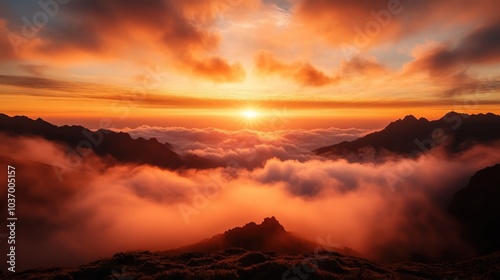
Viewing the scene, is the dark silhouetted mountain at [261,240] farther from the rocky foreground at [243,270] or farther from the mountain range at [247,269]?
the rocky foreground at [243,270]

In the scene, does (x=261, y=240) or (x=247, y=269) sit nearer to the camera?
(x=247, y=269)

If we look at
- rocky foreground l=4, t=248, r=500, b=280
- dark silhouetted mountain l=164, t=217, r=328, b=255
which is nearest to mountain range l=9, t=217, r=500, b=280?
rocky foreground l=4, t=248, r=500, b=280

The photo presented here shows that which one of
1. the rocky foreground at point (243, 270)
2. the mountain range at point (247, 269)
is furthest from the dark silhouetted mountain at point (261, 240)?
the rocky foreground at point (243, 270)

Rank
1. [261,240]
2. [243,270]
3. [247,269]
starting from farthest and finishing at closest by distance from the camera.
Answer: [261,240] < [247,269] < [243,270]

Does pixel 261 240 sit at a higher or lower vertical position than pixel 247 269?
lower

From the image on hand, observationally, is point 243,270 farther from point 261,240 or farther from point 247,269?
point 261,240

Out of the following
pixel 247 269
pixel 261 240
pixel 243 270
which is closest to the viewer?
pixel 243 270

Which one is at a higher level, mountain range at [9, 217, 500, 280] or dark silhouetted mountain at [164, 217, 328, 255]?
mountain range at [9, 217, 500, 280]

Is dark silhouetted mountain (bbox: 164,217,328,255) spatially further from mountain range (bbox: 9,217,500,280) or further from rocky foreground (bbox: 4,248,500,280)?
rocky foreground (bbox: 4,248,500,280)

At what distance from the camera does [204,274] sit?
22.8 metres

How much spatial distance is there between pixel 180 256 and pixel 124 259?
6.50 meters

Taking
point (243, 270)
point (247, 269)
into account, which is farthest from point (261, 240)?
point (243, 270)

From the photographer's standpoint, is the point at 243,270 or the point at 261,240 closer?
the point at 243,270

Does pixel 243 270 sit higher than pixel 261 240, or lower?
higher
